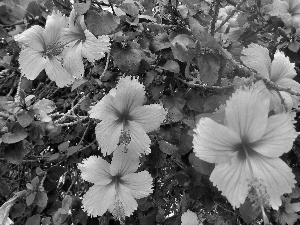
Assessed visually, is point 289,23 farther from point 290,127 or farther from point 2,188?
point 2,188

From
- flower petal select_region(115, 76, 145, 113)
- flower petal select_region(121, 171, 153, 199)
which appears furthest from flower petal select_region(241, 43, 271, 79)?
flower petal select_region(121, 171, 153, 199)

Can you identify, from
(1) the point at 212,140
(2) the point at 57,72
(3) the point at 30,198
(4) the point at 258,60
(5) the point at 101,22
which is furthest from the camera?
(3) the point at 30,198

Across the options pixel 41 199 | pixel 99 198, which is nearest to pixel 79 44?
pixel 99 198

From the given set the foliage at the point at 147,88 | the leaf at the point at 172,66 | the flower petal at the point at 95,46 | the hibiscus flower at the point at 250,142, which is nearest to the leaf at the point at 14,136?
the foliage at the point at 147,88

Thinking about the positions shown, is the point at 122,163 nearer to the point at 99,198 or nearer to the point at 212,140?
the point at 99,198

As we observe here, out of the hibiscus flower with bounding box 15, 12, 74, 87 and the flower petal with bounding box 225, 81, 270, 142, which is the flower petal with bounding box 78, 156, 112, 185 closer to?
the hibiscus flower with bounding box 15, 12, 74, 87

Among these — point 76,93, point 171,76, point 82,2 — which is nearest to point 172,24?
point 171,76
